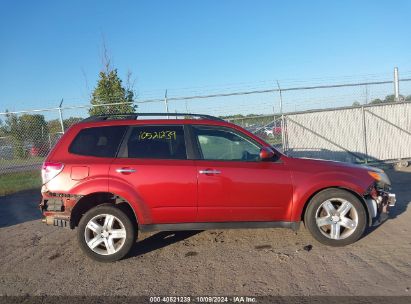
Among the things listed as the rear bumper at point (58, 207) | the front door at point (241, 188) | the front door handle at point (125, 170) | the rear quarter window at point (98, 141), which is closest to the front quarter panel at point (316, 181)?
the front door at point (241, 188)

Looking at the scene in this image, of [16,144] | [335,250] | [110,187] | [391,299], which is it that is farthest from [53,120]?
[391,299]

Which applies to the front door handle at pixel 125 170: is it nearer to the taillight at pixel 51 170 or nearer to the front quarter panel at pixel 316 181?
the taillight at pixel 51 170

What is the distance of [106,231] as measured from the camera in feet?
16.0

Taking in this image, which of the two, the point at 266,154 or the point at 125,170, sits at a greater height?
the point at 266,154

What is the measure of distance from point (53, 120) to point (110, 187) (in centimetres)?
789

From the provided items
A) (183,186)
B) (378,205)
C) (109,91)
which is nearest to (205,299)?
(183,186)

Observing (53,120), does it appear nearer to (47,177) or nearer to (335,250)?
(47,177)

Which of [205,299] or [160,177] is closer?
[205,299]

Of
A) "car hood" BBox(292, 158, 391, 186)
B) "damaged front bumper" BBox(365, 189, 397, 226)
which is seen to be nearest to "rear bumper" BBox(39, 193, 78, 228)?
"car hood" BBox(292, 158, 391, 186)

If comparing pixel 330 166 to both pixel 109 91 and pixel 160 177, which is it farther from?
pixel 109 91

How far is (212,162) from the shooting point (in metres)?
4.99

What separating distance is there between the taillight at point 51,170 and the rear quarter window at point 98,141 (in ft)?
0.85

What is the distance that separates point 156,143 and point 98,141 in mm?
765

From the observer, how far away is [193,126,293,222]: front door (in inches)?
194
